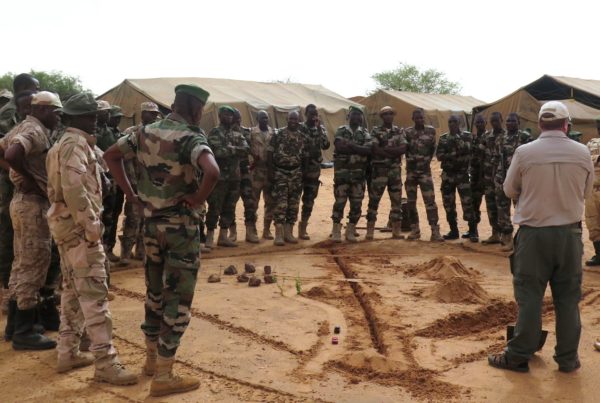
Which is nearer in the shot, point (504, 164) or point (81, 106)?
point (81, 106)

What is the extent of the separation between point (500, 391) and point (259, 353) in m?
1.72

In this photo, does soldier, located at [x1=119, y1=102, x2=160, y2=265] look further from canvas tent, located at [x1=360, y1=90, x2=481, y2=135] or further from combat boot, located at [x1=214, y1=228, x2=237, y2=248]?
canvas tent, located at [x1=360, y1=90, x2=481, y2=135]

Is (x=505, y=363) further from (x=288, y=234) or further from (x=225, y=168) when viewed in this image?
(x=288, y=234)

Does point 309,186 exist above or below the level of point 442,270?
above

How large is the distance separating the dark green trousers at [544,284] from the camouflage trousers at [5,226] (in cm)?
424

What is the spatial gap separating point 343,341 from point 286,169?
181 inches

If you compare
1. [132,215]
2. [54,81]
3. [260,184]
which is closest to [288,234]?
[260,184]

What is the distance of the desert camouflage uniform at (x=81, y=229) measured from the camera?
157 inches

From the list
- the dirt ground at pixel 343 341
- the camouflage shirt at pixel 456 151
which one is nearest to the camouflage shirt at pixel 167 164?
the dirt ground at pixel 343 341

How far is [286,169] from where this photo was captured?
30.4 feet

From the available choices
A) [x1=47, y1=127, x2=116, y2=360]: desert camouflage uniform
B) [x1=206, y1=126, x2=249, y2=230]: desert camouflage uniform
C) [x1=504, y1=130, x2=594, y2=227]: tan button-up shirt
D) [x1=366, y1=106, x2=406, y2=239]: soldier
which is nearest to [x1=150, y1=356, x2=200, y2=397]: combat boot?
[x1=47, y1=127, x2=116, y2=360]: desert camouflage uniform

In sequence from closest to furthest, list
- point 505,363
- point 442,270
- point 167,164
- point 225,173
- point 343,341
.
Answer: point 167,164
point 505,363
point 343,341
point 442,270
point 225,173

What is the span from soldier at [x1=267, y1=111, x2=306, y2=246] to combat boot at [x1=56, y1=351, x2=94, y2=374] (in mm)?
5035

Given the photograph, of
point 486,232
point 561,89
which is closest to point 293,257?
point 486,232
